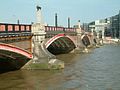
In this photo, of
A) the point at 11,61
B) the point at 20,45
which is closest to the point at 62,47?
the point at 11,61

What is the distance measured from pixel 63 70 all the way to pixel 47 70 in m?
2.07

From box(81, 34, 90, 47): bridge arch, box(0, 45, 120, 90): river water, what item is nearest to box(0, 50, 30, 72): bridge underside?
box(0, 45, 120, 90): river water

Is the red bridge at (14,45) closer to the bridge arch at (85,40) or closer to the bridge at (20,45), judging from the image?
the bridge at (20,45)

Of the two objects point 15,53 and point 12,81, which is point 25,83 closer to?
point 12,81

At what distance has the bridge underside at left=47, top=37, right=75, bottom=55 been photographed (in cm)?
6754

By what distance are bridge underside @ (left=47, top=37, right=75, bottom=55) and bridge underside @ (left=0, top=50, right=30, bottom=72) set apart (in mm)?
24358

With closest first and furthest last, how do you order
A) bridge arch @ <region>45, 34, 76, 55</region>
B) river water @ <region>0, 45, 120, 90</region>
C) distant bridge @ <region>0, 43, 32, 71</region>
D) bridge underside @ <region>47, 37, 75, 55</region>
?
river water @ <region>0, 45, 120, 90</region> → distant bridge @ <region>0, 43, 32, 71</region> → bridge arch @ <region>45, 34, 76, 55</region> → bridge underside @ <region>47, 37, 75, 55</region>

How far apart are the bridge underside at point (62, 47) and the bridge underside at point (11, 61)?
24358 millimetres

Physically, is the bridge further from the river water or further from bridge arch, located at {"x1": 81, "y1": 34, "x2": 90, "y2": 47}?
bridge arch, located at {"x1": 81, "y1": 34, "x2": 90, "y2": 47}

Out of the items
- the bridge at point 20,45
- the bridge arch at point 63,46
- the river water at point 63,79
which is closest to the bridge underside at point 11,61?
the bridge at point 20,45

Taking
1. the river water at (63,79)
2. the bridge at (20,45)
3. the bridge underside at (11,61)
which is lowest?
the river water at (63,79)

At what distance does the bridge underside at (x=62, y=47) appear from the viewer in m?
67.5

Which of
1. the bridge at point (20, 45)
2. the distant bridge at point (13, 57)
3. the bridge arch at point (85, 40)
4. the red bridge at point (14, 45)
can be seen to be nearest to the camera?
the red bridge at point (14, 45)

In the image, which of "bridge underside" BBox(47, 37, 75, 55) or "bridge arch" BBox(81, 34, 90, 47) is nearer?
"bridge underside" BBox(47, 37, 75, 55)
